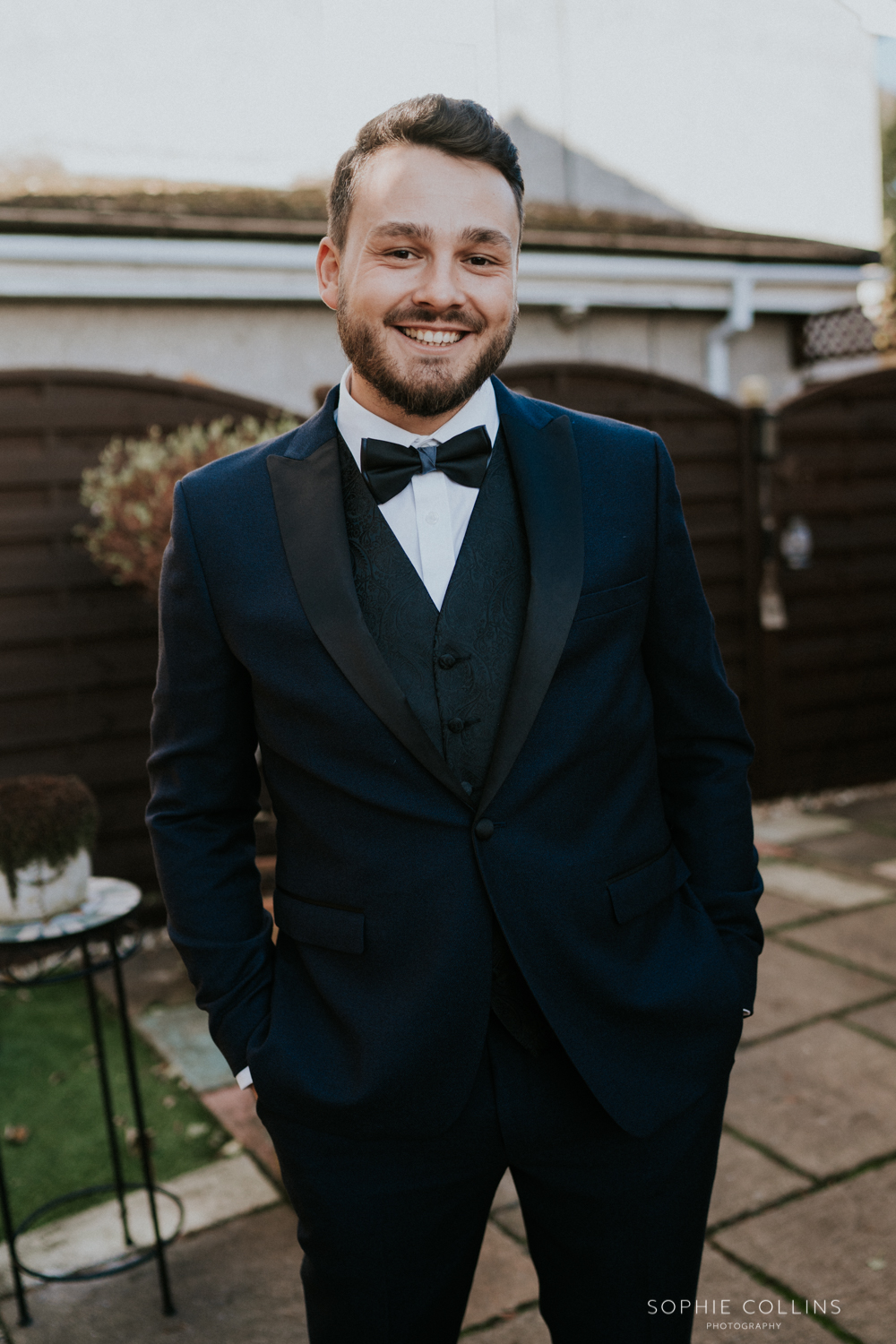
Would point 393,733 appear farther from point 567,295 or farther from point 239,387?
point 567,295

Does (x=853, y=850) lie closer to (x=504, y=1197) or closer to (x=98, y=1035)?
(x=504, y=1197)

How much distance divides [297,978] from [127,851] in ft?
11.7

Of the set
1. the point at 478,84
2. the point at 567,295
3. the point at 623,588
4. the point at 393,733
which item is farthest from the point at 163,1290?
the point at 478,84

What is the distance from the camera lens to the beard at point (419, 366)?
149 centimetres

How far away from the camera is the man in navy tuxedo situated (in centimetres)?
147

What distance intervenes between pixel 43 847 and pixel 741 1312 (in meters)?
1.93

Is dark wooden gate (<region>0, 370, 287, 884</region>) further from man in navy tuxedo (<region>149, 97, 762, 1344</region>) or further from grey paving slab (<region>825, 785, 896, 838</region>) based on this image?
grey paving slab (<region>825, 785, 896, 838</region>)

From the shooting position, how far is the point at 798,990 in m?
3.96

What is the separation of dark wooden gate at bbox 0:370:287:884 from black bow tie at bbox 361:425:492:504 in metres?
3.47

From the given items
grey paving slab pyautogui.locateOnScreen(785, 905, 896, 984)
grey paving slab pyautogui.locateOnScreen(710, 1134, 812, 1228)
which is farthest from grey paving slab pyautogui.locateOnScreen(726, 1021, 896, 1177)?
grey paving slab pyautogui.locateOnScreen(785, 905, 896, 984)

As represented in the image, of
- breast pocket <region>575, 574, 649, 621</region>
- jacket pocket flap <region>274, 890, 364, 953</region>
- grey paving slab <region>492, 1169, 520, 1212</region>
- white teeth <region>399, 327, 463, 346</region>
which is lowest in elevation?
grey paving slab <region>492, 1169, 520, 1212</region>

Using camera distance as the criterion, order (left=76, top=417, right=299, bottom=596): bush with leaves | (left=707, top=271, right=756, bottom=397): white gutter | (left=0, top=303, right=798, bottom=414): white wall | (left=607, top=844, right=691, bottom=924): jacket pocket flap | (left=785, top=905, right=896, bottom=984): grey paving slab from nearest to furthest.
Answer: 1. (left=607, top=844, right=691, bottom=924): jacket pocket flap
2. (left=76, top=417, right=299, bottom=596): bush with leaves
3. (left=785, top=905, right=896, bottom=984): grey paving slab
4. (left=0, top=303, right=798, bottom=414): white wall
5. (left=707, top=271, right=756, bottom=397): white gutter

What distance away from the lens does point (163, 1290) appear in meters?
2.49

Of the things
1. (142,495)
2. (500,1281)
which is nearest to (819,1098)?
(500,1281)
